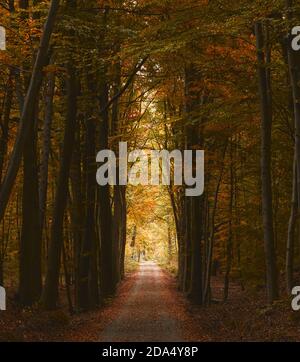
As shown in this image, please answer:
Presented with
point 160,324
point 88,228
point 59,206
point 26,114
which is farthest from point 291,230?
point 26,114

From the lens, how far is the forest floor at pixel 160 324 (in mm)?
13453

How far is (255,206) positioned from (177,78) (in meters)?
6.96

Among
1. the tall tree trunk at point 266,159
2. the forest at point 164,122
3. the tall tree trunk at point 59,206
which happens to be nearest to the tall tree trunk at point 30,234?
the forest at point 164,122

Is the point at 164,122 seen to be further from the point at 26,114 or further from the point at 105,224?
the point at 26,114

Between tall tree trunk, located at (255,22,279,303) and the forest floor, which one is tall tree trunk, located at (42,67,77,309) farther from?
tall tree trunk, located at (255,22,279,303)

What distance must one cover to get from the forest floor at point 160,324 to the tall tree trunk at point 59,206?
70cm

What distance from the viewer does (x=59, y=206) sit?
1689 cm

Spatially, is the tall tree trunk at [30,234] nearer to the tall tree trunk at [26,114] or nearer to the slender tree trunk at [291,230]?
the tall tree trunk at [26,114]

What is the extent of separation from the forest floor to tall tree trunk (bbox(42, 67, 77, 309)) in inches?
27.4

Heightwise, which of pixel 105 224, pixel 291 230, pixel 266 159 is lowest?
pixel 105 224

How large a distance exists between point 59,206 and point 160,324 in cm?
493
